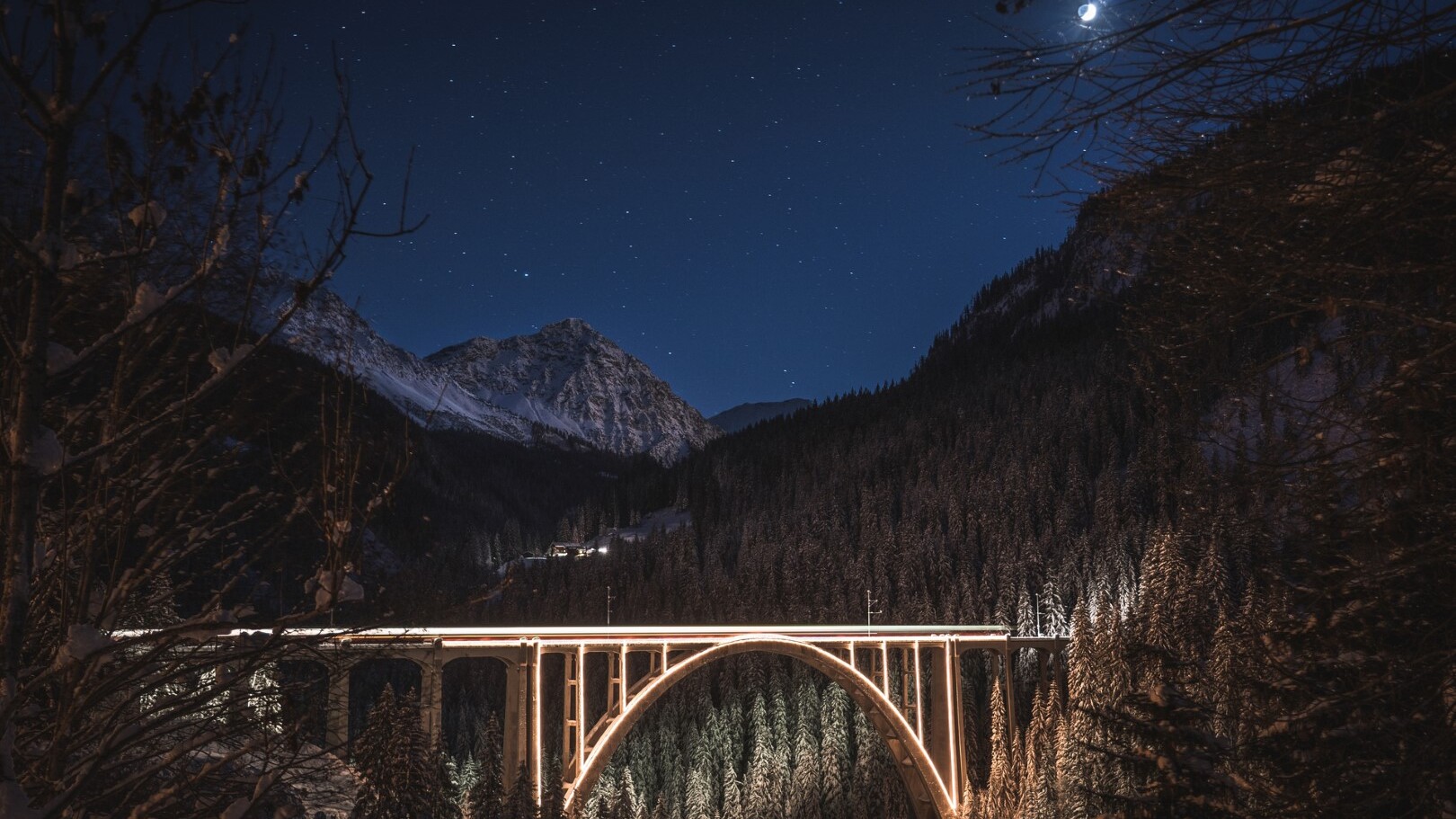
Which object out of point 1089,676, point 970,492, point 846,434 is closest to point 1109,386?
point 970,492

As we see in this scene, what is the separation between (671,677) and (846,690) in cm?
940

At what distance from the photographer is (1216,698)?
22.4 metres

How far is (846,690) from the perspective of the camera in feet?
118

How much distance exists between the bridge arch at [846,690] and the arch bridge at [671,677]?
5cm

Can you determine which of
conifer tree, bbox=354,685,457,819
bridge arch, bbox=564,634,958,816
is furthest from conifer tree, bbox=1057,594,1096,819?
conifer tree, bbox=354,685,457,819

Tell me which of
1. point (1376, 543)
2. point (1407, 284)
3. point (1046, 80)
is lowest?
point (1376, 543)

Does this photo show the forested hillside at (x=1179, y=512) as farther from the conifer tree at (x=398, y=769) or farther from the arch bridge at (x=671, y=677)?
the conifer tree at (x=398, y=769)

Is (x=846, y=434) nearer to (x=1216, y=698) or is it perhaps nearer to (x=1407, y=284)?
(x=1216, y=698)

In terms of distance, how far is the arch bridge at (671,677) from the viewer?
26.6 m

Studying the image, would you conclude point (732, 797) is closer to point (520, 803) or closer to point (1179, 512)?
point (520, 803)

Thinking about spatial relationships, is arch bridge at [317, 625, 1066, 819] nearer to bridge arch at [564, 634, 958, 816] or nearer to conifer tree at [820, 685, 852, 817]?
bridge arch at [564, 634, 958, 816]

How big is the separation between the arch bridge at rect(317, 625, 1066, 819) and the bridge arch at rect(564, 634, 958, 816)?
5 cm

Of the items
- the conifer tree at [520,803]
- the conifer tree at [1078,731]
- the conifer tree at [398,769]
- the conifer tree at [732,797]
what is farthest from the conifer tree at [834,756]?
the conifer tree at [398,769]

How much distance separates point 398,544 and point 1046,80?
10801 centimetres
